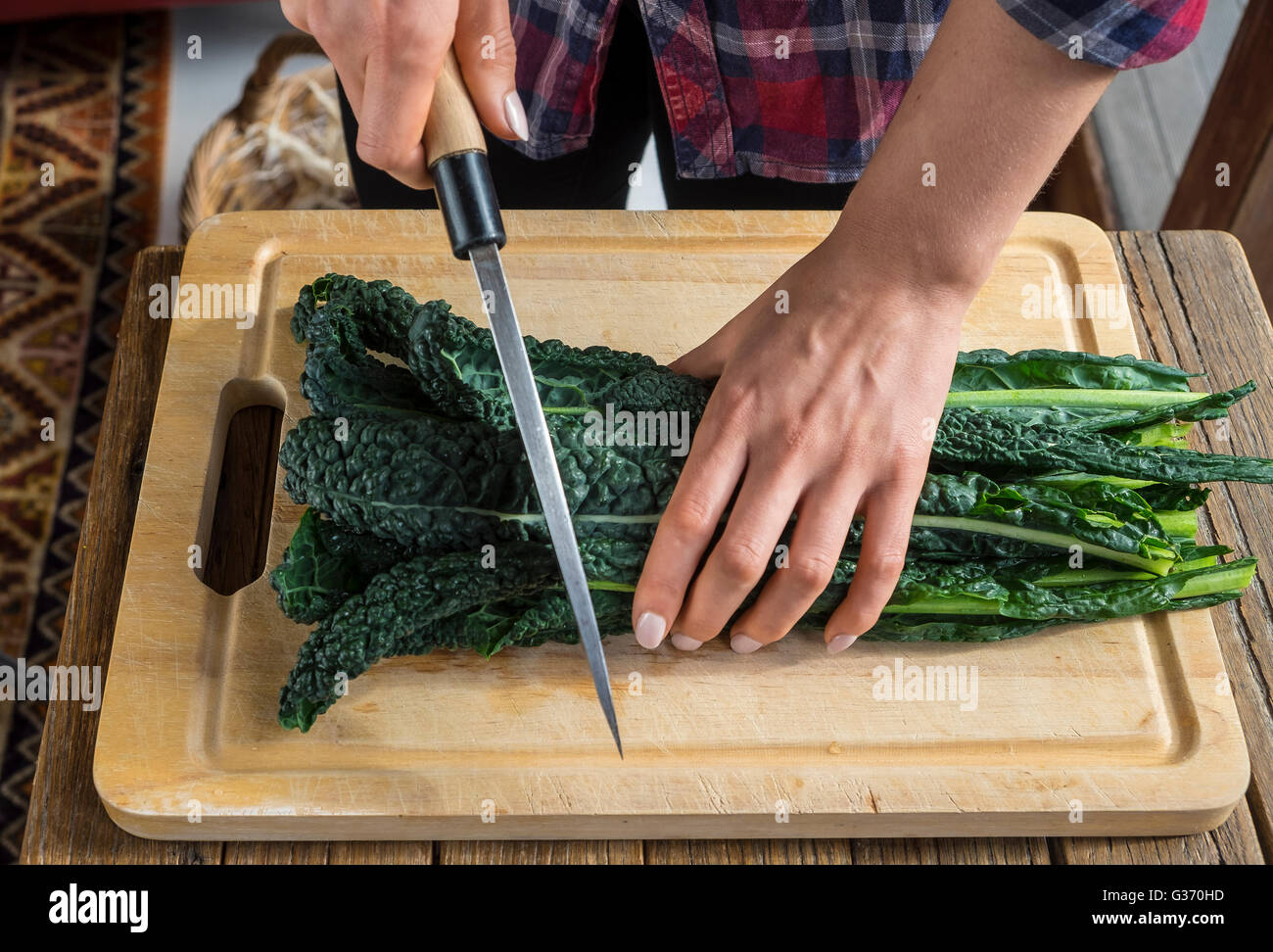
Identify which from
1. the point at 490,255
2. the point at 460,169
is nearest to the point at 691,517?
the point at 490,255

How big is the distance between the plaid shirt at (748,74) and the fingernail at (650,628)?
112 cm

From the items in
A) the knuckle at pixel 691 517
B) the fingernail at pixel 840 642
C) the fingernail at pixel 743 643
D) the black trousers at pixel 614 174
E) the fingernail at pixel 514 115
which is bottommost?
the fingernail at pixel 743 643

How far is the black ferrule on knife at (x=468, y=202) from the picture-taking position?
1784mm

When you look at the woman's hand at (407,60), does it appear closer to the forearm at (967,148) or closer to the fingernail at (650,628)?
the forearm at (967,148)

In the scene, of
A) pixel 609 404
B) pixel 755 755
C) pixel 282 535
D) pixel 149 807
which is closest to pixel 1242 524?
pixel 755 755

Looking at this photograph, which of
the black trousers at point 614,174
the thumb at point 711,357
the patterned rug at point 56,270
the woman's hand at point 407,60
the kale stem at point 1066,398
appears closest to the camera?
the woman's hand at point 407,60

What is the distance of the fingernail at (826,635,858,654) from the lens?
207 cm

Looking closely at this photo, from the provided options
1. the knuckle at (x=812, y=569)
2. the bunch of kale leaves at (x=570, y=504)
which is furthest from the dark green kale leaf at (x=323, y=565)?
the knuckle at (x=812, y=569)

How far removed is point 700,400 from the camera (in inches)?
85.5

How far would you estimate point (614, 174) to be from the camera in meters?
2.85

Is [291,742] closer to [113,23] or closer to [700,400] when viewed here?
[700,400]

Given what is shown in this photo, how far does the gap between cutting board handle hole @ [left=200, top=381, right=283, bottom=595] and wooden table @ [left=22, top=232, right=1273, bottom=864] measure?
5cm

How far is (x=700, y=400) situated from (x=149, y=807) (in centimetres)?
128

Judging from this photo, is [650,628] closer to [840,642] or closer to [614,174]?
[840,642]
